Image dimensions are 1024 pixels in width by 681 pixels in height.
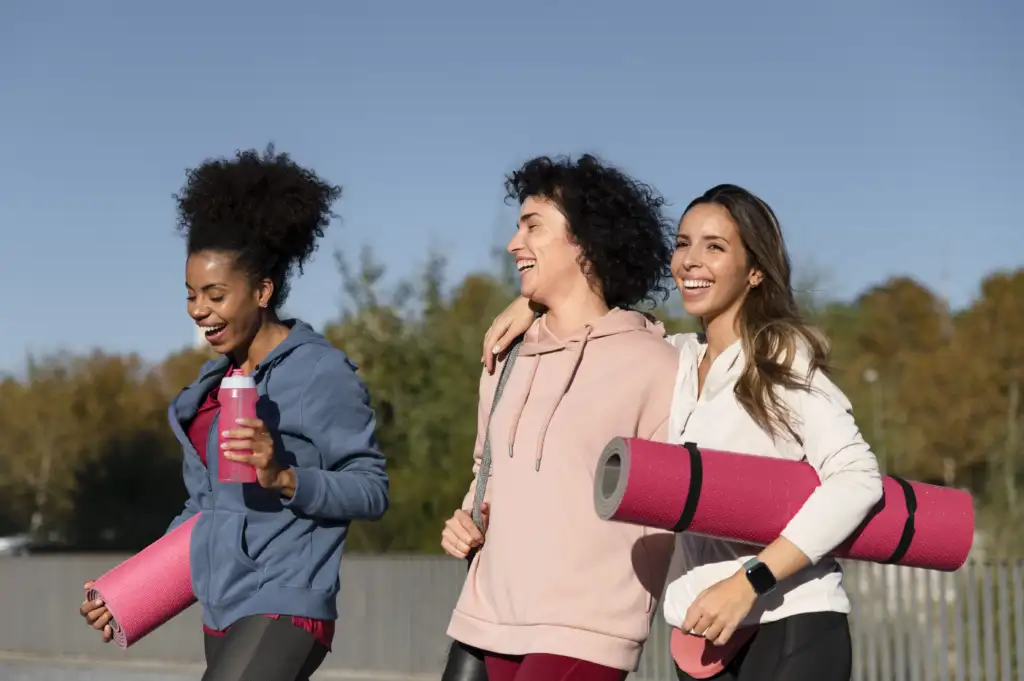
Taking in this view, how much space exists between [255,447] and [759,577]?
4.48 ft

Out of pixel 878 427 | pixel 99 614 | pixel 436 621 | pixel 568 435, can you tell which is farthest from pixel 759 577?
pixel 878 427

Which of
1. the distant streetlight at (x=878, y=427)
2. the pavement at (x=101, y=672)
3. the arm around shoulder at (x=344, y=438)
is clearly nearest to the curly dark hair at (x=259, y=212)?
the arm around shoulder at (x=344, y=438)

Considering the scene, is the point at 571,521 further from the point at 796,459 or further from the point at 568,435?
the point at 796,459

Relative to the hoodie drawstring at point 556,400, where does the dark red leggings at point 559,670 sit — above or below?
below

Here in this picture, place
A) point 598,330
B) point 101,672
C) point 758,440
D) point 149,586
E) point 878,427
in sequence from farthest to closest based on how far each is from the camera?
point 878,427
point 101,672
point 149,586
point 598,330
point 758,440

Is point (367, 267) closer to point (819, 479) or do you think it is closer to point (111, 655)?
point (111, 655)

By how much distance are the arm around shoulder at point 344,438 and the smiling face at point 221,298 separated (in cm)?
26

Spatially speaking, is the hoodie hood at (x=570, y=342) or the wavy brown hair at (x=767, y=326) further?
the hoodie hood at (x=570, y=342)

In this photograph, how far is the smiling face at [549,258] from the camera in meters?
4.49

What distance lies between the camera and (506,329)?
4738mm

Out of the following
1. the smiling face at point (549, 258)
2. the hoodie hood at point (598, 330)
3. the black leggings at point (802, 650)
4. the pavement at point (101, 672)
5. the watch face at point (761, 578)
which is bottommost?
the pavement at point (101, 672)

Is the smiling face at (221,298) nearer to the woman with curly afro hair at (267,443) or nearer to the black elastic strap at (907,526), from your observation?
the woman with curly afro hair at (267,443)

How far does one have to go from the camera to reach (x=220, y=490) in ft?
14.9

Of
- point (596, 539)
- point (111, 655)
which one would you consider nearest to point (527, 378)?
point (596, 539)
